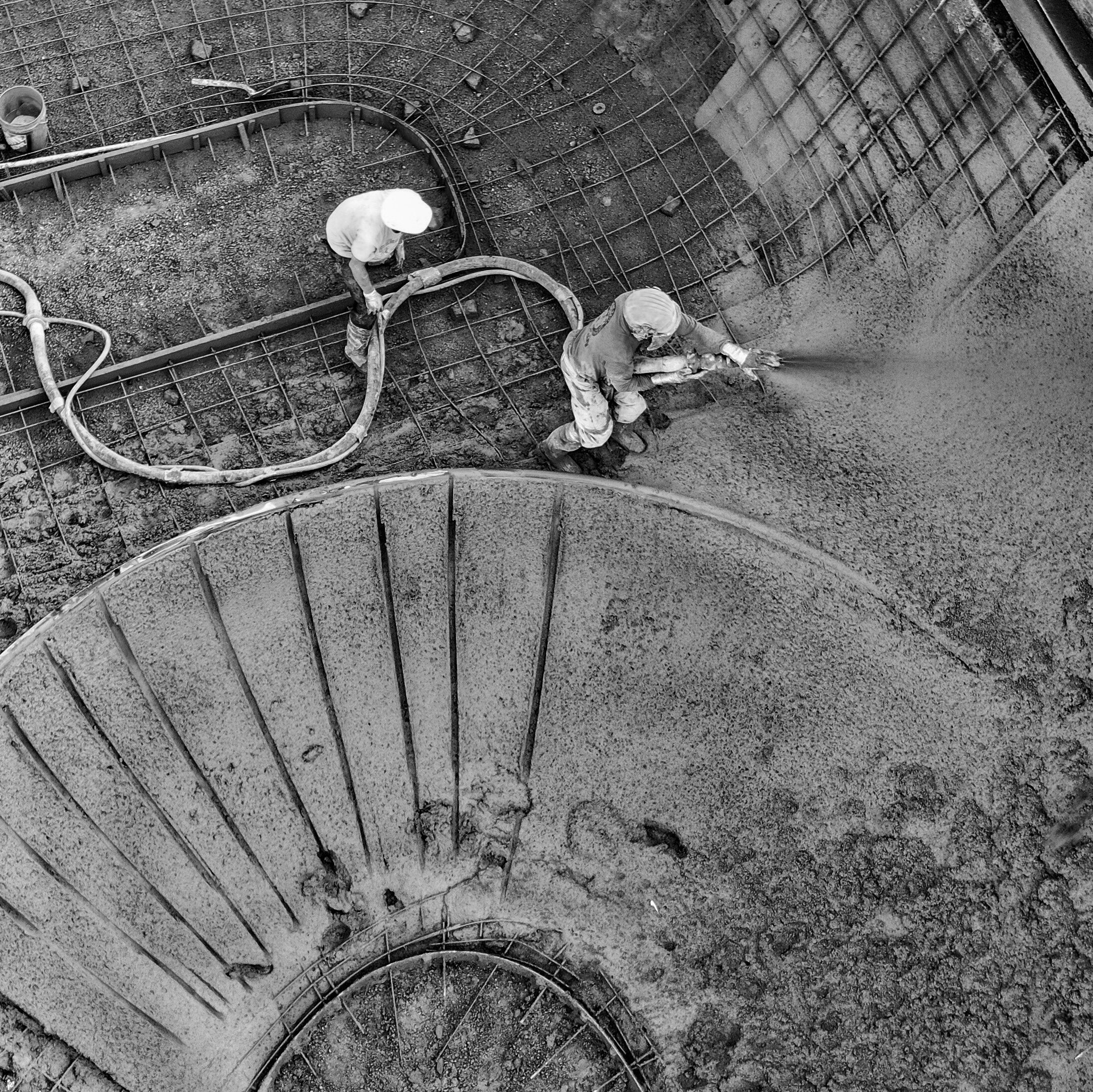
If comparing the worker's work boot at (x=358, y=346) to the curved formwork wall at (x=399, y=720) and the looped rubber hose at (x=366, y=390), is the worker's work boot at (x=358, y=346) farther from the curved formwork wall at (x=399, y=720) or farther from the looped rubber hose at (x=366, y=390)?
the curved formwork wall at (x=399, y=720)

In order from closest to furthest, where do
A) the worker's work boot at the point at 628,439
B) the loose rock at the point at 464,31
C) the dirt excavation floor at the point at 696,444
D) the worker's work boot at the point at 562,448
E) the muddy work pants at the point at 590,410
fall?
A: the muddy work pants at the point at 590,410, the dirt excavation floor at the point at 696,444, the worker's work boot at the point at 562,448, the worker's work boot at the point at 628,439, the loose rock at the point at 464,31

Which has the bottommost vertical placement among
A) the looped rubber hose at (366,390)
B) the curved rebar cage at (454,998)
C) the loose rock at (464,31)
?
the curved rebar cage at (454,998)

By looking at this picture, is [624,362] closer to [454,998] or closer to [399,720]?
[399,720]

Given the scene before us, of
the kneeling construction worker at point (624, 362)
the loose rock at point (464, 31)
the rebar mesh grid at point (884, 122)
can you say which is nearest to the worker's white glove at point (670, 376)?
the kneeling construction worker at point (624, 362)

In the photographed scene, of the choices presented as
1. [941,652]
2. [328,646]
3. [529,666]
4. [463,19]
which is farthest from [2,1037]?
[463,19]

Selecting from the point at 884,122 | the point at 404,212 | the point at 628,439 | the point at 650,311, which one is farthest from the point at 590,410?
the point at 884,122

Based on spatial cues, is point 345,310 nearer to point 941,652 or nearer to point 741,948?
point 941,652
